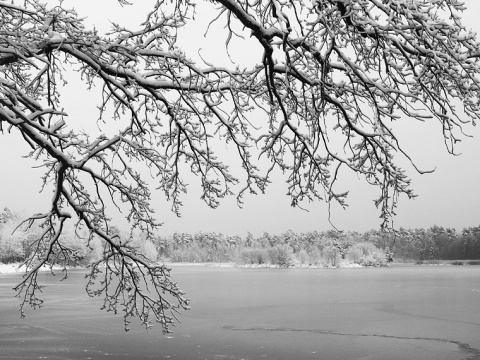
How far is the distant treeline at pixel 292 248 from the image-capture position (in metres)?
65.8

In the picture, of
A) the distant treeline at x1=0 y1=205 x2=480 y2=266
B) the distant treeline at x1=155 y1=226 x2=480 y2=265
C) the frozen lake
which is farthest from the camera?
the distant treeline at x1=155 y1=226 x2=480 y2=265

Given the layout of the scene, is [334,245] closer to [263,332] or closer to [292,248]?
[292,248]

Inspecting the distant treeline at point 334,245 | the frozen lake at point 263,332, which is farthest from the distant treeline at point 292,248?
the frozen lake at point 263,332

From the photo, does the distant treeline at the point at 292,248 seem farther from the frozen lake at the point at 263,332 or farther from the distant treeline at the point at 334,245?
the frozen lake at the point at 263,332

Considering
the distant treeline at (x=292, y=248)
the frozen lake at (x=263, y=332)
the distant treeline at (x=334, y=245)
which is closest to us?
the frozen lake at (x=263, y=332)

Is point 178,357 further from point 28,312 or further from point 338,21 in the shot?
point 28,312

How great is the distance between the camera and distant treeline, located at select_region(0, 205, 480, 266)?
216 feet

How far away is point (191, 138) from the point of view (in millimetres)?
5746

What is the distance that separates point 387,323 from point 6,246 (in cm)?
5863

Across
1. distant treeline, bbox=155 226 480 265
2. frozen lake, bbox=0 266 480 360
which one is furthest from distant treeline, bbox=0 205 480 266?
frozen lake, bbox=0 266 480 360

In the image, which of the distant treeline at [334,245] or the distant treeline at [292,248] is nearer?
the distant treeline at [292,248]

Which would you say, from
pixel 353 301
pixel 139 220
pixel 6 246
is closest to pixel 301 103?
pixel 139 220

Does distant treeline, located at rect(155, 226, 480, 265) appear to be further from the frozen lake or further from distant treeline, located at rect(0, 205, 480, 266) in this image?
the frozen lake

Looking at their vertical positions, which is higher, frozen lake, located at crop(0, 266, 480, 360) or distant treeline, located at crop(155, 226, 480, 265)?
distant treeline, located at crop(155, 226, 480, 265)
